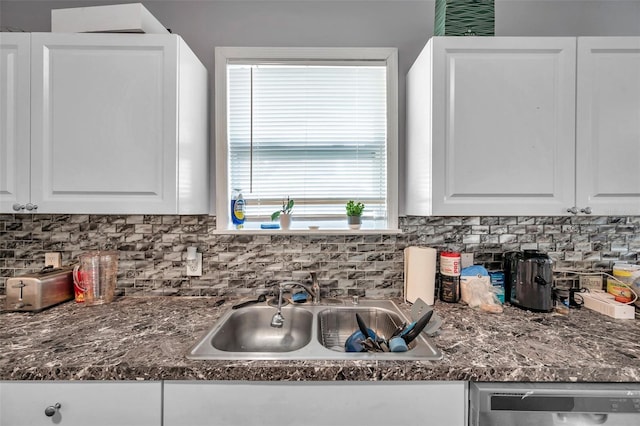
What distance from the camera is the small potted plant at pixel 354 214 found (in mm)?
1561

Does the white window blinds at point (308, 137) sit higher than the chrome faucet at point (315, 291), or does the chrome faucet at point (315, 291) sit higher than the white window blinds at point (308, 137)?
the white window blinds at point (308, 137)

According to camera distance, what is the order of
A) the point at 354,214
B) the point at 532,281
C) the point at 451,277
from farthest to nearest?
the point at 354,214, the point at 451,277, the point at 532,281

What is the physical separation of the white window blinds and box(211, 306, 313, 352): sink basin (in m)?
0.54

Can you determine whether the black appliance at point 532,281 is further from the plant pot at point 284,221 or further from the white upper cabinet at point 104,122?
the white upper cabinet at point 104,122

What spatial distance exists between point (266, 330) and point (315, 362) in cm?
58

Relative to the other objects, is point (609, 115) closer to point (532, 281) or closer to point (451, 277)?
point (532, 281)

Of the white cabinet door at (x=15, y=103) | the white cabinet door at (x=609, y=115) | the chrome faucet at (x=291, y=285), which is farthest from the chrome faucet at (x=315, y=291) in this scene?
the white cabinet door at (x=15, y=103)

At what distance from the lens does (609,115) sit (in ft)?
4.10

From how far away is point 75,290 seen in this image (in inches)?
57.4

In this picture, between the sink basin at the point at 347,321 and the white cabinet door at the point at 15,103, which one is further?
the sink basin at the point at 347,321

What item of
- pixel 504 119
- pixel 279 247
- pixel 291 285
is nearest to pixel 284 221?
pixel 279 247

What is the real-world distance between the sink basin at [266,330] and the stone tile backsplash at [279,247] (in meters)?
0.19

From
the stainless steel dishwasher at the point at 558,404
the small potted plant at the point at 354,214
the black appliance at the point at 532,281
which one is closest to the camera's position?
the stainless steel dishwasher at the point at 558,404

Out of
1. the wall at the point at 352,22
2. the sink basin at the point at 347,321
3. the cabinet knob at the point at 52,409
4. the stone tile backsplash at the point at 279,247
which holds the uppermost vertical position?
the wall at the point at 352,22
